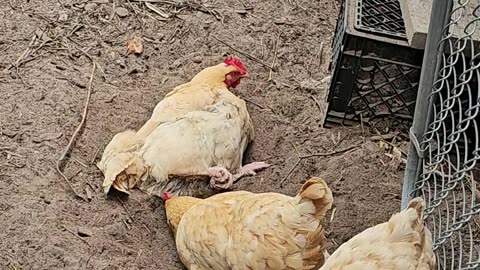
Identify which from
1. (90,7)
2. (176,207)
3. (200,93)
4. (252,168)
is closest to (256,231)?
(176,207)

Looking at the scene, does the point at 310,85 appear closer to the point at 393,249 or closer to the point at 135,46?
the point at 135,46

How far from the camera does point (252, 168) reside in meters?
3.59

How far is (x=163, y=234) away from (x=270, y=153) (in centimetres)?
71

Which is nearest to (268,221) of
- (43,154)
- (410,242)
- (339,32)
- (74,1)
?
(410,242)

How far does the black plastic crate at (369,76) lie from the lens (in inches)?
143

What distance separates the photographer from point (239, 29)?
4492 mm

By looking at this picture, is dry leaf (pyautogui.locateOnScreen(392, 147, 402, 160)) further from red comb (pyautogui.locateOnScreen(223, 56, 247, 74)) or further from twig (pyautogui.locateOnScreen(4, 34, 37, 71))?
twig (pyautogui.locateOnScreen(4, 34, 37, 71))

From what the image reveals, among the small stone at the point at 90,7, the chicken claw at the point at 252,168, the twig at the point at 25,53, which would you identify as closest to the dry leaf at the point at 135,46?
the small stone at the point at 90,7

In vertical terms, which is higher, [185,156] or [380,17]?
[380,17]

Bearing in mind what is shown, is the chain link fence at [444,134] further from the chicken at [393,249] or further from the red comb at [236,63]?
the red comb at [236,63]

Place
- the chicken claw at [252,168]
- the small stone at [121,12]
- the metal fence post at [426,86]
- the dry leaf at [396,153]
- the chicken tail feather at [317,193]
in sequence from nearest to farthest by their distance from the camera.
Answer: the chicken tail feather at [317,193] → the metal fence post at [426,86] → the chicken claw at [252,168] → the dry leaf at [396,153] → the small stone at [121,12]

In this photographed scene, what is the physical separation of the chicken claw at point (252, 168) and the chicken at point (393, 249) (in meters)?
1.09

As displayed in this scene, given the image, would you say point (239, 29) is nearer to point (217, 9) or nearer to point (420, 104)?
point (217, 9)

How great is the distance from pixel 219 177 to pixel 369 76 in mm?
903
